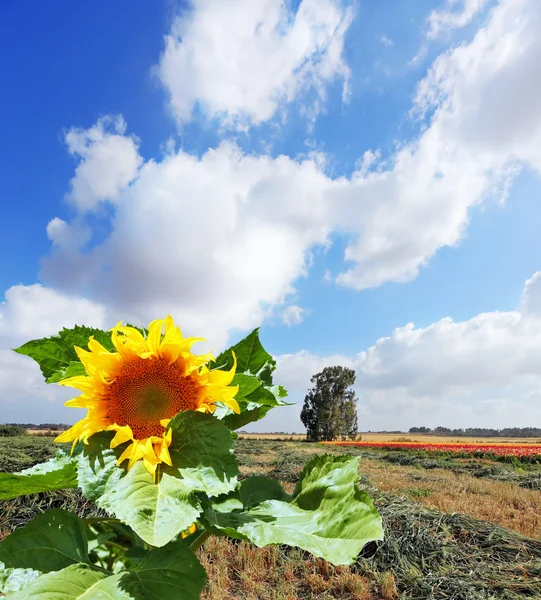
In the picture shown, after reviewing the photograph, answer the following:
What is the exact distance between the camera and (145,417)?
0.98 metres

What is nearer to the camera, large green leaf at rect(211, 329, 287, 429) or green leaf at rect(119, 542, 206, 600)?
green leaf at rect(119, 542, 206, 600)

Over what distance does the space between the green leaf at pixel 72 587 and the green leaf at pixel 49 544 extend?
0.06 meters


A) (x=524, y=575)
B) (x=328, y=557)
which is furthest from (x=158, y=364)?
(x=524, y=575)

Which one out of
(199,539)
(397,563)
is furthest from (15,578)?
(397,563)

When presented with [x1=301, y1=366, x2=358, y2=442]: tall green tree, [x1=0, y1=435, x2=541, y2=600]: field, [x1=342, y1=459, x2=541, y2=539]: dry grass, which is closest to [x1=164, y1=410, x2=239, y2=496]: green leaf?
[x1=0, y1=435, x2=541, y2=600]: field

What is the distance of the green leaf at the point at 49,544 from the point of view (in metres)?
0.90

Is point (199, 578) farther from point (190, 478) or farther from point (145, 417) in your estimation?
point (145, 417)

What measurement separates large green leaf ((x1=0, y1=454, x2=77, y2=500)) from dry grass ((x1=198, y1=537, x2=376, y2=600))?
4643mm

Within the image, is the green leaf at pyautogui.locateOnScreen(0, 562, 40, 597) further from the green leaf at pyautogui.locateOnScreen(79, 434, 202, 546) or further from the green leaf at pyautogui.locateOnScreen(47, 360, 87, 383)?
the green leaf at pyautogui.locateOnScreen(47, 360, 87, 383)

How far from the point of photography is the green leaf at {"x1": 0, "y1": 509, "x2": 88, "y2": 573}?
0.90 meters

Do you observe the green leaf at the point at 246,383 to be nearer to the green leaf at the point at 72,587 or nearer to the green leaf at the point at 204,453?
the green leaf at the point at 204,453

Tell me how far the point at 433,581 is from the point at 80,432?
19.4ft

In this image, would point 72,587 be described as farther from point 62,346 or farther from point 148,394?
point 62,346

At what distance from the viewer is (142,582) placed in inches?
32.3
